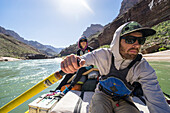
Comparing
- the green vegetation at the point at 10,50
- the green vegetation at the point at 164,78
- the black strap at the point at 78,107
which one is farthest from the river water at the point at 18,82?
the green vegetation at the point at 10,50

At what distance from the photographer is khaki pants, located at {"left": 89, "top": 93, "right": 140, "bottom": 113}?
1274 mm

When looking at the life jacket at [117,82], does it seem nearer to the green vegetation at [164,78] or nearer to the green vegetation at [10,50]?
the green vegetation at [164,78]

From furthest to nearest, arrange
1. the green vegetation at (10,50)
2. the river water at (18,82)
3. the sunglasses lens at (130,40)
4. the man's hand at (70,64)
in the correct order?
the green vegetation at (10,50) → the river water at (18,82) → the sunglasses lens at (130,40) → the man's hand at (70,64)

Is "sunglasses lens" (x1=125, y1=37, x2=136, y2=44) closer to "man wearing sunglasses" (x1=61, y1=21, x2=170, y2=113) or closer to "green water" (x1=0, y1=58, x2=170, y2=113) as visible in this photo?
"man wearing sunglasses" (x1=61, y1=21, x2=170, y2=113)

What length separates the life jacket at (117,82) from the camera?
4.54ft

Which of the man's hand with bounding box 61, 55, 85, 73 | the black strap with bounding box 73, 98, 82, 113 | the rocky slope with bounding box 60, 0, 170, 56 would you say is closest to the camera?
the man's hand with bounding box 61, 55, 85, 73

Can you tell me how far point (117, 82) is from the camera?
54.9 inches

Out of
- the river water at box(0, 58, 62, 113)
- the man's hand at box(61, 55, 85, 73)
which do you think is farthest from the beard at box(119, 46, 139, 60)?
the river water at box(0, 58, 62, 113)

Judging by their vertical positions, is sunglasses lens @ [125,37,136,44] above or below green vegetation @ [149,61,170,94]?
above

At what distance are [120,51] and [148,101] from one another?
901 mm

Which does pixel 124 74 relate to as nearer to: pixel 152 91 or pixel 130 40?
pixel 152 91

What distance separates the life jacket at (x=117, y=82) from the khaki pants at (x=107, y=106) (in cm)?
13

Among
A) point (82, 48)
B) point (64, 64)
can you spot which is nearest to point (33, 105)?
point (64, 64)

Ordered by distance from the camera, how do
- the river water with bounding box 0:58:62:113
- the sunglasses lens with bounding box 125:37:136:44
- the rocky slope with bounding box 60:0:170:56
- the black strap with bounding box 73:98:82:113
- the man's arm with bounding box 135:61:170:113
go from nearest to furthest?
1. the man's arm with bounding box 135:61:170:113
2. the sunglasses lens with bounding box 125:37:136:44
3. the black strap with bounding box 73:98:82:113
4. the river water with bounding box 0:58:62:113
5. the rocky slope with bounding box 60:0:170:56
